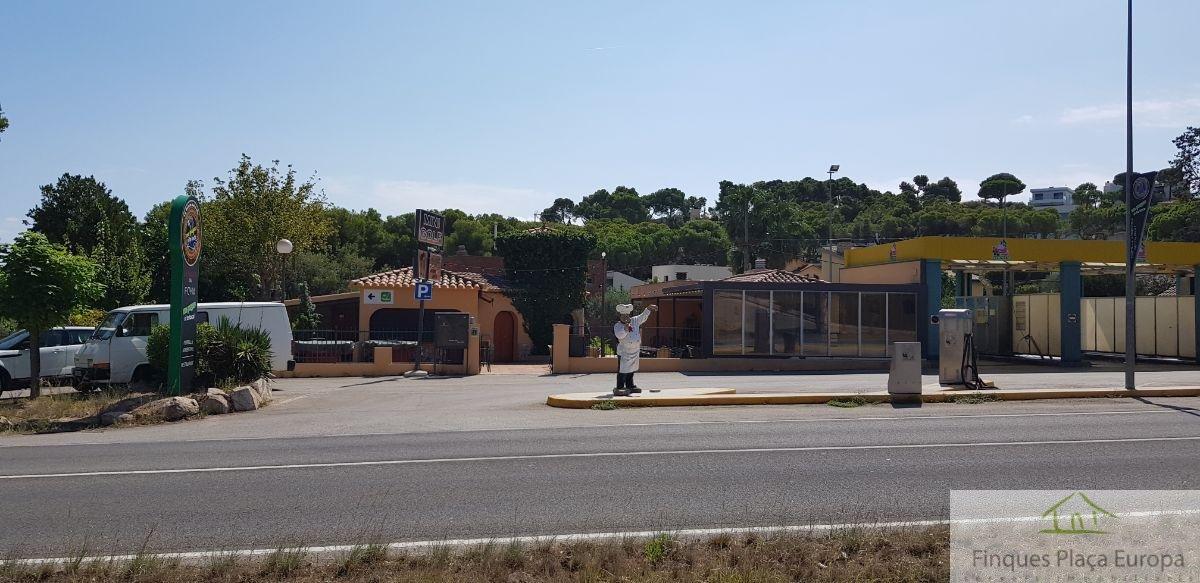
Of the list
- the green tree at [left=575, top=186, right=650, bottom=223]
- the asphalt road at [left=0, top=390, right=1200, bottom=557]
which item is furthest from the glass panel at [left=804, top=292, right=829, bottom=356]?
the green tree at [left=575, top=186, right=650, bottom=223]

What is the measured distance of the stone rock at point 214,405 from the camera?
16.6 m

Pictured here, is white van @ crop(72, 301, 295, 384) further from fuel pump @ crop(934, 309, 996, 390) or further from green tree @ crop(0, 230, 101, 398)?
fuel pump @ crop(934, 309, 996, 390)

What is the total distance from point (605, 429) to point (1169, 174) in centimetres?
5455

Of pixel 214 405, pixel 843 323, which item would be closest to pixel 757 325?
pixel 843 323

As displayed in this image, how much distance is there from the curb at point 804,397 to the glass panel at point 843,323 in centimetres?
1014

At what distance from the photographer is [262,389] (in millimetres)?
18281

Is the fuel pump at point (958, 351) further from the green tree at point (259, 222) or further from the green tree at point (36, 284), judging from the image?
the green tree at point (259, 222)

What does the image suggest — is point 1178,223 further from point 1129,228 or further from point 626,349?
point 626,349

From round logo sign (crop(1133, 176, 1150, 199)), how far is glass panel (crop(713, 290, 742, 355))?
38.3 feet

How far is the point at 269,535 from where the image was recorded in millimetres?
7207

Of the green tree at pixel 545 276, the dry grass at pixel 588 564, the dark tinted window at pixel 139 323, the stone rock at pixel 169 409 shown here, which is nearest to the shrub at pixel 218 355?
the dark tinted window at pixel 139 323

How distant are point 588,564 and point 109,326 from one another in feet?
57.9

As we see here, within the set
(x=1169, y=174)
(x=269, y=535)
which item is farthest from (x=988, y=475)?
(x=1169, y=174)

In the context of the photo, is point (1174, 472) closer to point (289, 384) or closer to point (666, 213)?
point (289, 384)
